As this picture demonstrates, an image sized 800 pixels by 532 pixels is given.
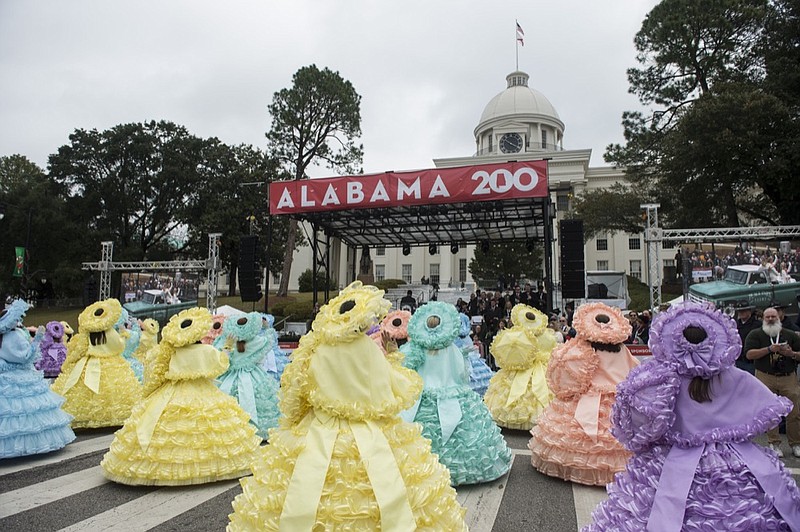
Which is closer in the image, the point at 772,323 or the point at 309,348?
the point at 309,348

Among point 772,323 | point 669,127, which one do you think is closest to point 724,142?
point 669,127

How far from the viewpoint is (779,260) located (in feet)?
50.1

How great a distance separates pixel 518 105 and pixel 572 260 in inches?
2066

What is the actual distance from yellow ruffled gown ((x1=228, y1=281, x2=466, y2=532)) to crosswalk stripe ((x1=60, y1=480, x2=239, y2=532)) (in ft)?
6.65

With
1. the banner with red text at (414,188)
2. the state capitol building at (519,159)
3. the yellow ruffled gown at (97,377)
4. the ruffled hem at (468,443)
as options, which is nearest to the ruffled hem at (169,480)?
the ruffled hem at (468,443)

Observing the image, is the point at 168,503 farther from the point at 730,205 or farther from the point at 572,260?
the point at 730,205

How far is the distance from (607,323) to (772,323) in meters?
2.63

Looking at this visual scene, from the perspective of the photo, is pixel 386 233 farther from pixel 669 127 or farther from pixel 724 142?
pixel 669 127

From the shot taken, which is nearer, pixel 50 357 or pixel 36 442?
pixel 36 442

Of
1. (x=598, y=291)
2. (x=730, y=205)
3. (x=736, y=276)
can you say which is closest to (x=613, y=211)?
(x=598, y=291)

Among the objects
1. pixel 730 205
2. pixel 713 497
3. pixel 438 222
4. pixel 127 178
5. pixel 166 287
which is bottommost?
pixel 713 497

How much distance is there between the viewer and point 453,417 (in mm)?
5277

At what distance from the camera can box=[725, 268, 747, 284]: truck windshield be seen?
1534cm

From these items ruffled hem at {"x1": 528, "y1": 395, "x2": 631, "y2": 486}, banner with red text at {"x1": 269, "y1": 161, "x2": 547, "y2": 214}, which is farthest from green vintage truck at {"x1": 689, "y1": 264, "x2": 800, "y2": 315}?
ruffled hem at {"x1": 528, "y1": 395, "x2": 631, "y2": 486}
